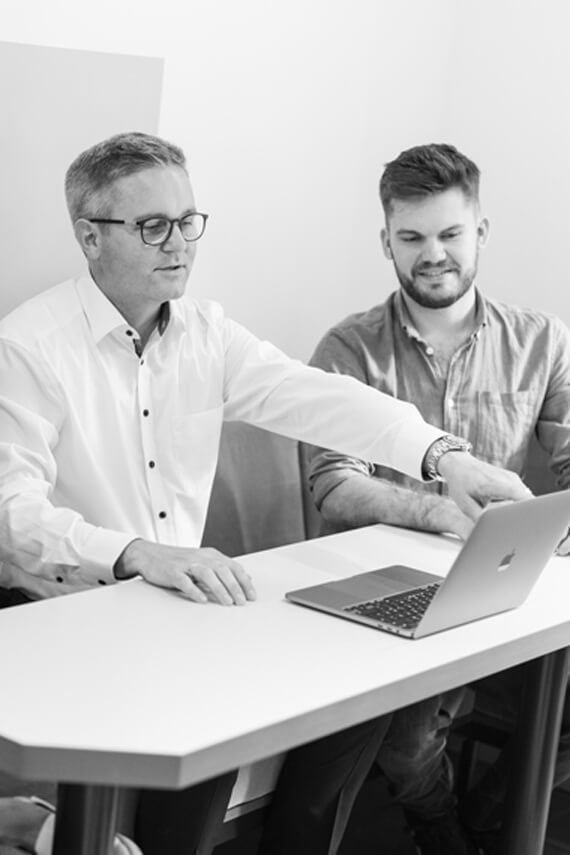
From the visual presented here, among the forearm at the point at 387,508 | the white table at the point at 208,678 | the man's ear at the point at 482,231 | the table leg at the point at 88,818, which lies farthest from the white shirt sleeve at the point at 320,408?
the table leg at the point at 88,818

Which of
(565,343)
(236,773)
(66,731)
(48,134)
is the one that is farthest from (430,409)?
(66,731)

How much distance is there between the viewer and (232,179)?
311 centimetres

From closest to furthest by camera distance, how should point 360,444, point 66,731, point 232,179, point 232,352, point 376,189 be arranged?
point 66,731
point 360,444
point 232,352
point 232,179
point 376,189

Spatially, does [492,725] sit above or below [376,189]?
below

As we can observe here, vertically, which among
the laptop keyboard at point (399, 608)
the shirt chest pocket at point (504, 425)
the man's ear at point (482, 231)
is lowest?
the laptop keyboard at point (399, 608)

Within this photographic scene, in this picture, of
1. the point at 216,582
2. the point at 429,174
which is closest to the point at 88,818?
the point at 216,582

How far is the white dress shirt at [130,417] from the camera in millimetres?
2168

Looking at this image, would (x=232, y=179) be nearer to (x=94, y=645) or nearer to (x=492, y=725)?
(x=492, y=725)

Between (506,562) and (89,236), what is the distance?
1034 mm

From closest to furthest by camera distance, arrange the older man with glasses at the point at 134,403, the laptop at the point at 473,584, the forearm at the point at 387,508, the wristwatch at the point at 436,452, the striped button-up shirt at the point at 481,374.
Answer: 1. the laptop at the point at 473,584
2. the older man with glasses at the point at 134,403
3. the wristwatch at the point at 436,452
4. the forearm at the point at 387,508
5. the striped button-up shirt at the point at 481,374

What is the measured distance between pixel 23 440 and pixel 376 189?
1653 millimetres

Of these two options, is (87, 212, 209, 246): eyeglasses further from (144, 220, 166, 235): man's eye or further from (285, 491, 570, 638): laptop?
(285, 491, 570, 638): laptop

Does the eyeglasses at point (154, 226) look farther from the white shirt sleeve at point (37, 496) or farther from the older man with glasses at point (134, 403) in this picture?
the white shirt sleeve at point (37, 496)

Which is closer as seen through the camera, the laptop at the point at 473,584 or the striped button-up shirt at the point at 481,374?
the laptop at the point at 473,584
